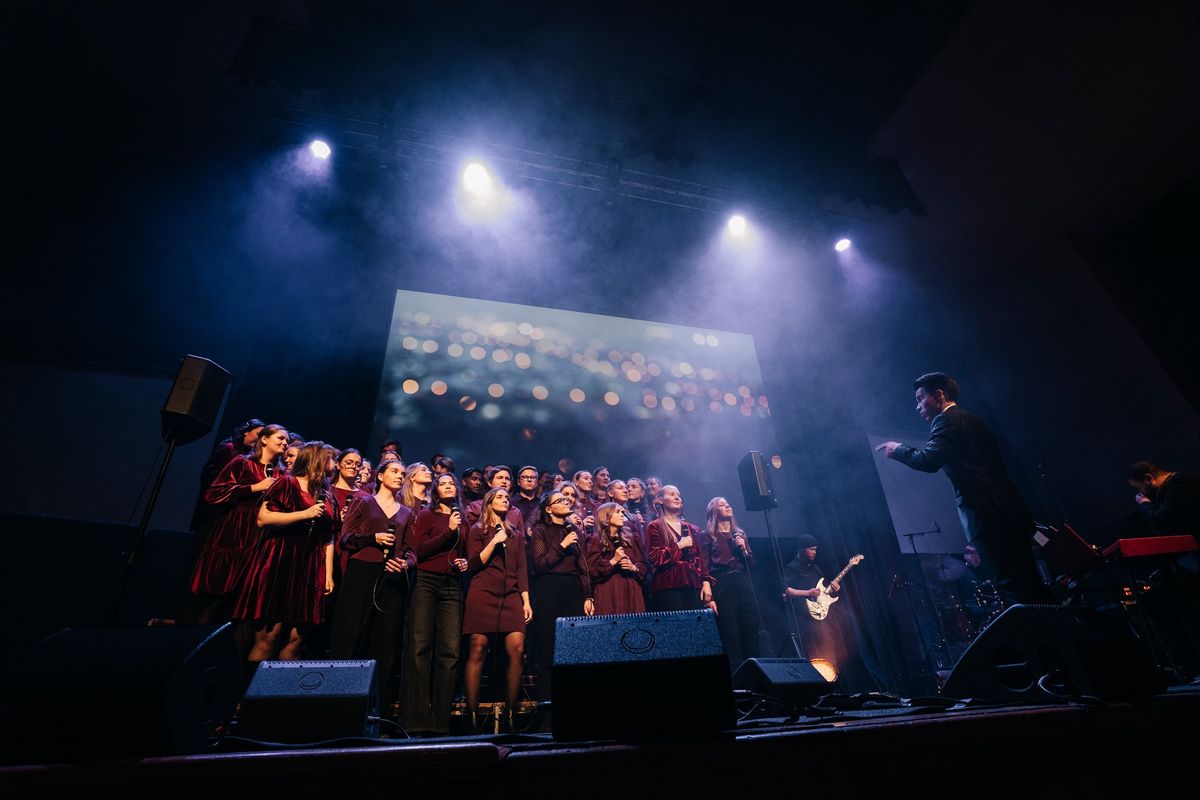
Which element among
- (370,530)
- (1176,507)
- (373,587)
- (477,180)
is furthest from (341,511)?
(1176,507)

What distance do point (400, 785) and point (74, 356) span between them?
7.75m

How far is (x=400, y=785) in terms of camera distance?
98 cm

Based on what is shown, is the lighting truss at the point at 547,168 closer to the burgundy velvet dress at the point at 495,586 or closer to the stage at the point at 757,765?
the burgundy velvet dress at the point at 495,586

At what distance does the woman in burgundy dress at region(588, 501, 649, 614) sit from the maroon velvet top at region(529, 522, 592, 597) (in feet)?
0.27

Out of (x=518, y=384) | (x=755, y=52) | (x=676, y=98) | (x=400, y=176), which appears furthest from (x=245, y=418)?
(x=755, y=52)

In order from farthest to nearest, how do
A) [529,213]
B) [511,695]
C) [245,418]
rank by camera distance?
[529,213], [245,418], [511,695]

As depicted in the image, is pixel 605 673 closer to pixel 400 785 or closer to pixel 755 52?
pixel 400 785

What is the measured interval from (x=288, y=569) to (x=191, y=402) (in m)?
1.15

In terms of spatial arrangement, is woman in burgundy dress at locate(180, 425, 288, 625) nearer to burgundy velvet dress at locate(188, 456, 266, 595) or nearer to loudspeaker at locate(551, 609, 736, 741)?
burgundy velvet dress at locate(188, 456, 266, 595)

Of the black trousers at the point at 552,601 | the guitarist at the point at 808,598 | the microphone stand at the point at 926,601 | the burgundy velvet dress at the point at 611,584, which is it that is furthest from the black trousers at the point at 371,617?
the microphone stand at the point at 926,601

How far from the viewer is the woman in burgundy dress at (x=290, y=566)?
3148 mm

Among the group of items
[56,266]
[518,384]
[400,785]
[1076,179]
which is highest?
[1076,179]

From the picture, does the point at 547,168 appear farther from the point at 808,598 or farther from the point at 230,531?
the point at 808,598

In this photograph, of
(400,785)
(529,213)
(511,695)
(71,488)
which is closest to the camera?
(400,785)
